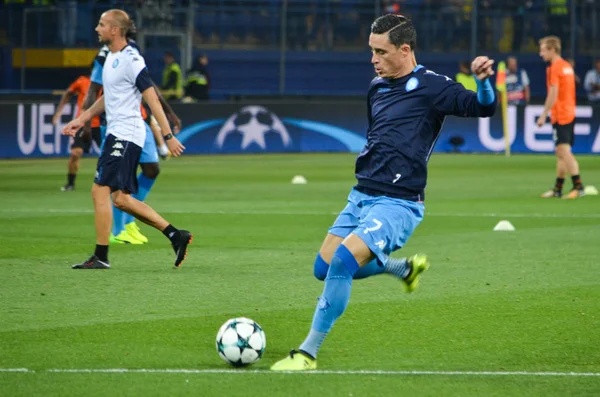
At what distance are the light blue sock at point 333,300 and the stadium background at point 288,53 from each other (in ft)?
63.4

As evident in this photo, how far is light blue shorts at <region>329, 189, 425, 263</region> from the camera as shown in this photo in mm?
6523

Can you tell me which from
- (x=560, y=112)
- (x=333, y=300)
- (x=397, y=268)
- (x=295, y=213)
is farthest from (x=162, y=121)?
(x=560, y=112)

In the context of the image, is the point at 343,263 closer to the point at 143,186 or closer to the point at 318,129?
the point at 143,186

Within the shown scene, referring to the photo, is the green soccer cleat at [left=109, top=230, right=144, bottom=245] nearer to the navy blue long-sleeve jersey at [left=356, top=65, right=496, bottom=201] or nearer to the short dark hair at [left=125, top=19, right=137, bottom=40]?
the short dark hair at [left=125, top=19, right=137, bottom=40]

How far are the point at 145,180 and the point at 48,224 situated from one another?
2.15 meters

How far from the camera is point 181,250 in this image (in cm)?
1029

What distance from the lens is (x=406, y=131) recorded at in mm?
6852

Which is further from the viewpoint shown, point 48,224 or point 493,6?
point 493,6

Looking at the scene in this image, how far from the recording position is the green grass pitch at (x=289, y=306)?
627 centimetres

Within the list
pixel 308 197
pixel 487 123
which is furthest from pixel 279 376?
pixel 487 123

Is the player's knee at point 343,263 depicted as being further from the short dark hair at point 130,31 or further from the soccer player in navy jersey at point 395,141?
the short dark hair at point 130,31

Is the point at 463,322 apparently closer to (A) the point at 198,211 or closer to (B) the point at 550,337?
(B) the point at 550,337

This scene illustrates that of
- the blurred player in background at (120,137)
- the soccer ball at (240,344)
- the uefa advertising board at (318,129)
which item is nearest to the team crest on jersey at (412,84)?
the soccer ball at (240,344)

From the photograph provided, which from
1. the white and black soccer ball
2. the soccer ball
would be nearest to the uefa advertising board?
the white and black soccer ball
